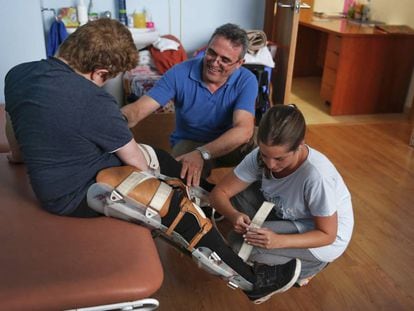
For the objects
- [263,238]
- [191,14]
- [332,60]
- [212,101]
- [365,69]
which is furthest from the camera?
[332,60]

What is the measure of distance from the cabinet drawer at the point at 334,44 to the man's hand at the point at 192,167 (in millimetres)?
2273

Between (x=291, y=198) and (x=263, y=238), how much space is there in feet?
0.62

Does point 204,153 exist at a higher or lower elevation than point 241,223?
higher

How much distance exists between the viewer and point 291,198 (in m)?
1.50

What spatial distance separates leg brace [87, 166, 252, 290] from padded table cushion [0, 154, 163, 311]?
44mm

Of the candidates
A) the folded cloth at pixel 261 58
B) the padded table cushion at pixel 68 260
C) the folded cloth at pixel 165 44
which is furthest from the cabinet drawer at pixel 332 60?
the padded table cushion at pixel 68 260

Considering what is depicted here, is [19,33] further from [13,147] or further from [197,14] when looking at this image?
[197,14]

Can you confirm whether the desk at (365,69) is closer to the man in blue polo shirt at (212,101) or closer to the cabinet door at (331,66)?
the cabinet door at (331,66)

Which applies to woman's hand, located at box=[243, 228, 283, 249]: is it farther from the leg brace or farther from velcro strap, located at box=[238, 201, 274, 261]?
the leg brace

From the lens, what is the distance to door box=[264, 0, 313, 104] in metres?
2.88

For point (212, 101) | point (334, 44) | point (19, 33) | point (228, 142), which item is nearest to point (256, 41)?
point (334, 44)

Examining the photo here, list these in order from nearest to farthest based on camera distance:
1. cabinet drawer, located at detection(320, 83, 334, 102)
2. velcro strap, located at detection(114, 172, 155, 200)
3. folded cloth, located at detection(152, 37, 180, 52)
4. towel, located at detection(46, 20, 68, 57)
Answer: velcro strap, located at detection(114, 172, 155, 200), towel, located at detection(46, 20, 68, 57), folded cloth, located at detection(152, 37, 180, 52), cabinet drawer, located at detection(320, 83, 334, 102)

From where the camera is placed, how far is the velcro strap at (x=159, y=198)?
1231 millimetres

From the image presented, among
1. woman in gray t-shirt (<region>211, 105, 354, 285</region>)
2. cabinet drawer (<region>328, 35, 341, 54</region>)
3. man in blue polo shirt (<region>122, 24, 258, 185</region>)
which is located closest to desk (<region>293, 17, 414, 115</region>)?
cabinet drawer (<region>328, 35, 341, 54</region>)
